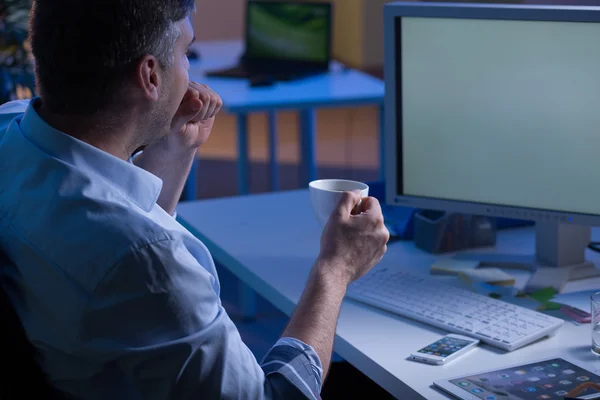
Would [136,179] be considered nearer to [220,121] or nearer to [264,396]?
[264,396]

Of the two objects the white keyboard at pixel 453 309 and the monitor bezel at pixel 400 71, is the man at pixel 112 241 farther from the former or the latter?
the monitor bezel at pixel 400 71

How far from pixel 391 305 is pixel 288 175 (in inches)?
143

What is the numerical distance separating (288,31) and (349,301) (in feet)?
8.50

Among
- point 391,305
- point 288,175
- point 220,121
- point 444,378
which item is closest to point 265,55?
point 288,175

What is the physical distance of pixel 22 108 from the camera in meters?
1.48

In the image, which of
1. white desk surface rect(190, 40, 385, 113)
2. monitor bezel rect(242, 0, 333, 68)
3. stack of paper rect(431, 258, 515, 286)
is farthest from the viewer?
monitor bezel rect(242, 0, 333, 68)

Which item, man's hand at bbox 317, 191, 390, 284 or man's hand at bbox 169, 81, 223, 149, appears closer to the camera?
man's hand at bbox 317, 191, 390, 284

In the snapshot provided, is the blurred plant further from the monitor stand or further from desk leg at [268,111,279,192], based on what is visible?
the monitor stand

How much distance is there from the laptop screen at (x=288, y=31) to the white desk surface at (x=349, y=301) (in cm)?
182

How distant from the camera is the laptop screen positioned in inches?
158

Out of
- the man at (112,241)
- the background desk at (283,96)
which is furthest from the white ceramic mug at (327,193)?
the background desk at (283,96)

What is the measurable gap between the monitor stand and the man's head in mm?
889

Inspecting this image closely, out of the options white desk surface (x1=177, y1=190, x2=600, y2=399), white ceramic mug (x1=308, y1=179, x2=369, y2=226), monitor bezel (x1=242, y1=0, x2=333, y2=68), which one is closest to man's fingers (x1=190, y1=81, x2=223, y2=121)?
white ceramic mug (x1=308, y1=179, x2=369, y2=226)

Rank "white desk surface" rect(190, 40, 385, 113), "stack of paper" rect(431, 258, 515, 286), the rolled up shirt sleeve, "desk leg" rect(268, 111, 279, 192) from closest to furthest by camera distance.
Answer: the rolled up shirt sleeve, "stack of paper" rect(431, 258, 515, 286), "white desk surface" rect(190, 40, 385, 113), "desk leg" rect(268, 111, 279, 192)
